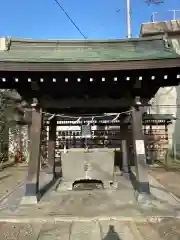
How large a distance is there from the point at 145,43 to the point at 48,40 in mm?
3165

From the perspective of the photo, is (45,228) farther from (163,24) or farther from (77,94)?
(163,24)

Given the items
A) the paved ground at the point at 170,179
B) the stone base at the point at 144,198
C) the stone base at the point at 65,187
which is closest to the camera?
the stone base at the point at 144,198

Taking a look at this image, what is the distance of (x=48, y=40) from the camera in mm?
9500

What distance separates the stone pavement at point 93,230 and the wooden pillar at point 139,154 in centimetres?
180

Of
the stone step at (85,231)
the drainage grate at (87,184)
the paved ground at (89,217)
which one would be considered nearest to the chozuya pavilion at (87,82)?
the drainage grate at (87,184)

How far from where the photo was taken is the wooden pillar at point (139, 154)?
7789 mm

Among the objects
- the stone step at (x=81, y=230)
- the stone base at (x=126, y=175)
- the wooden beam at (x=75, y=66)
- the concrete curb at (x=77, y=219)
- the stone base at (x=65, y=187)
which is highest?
the wooden beam at (x=75, y=66)

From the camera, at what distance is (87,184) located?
32.7 feet

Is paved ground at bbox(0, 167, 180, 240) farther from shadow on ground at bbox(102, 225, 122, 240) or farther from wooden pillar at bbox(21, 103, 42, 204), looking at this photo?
wooden pillar at bbox(21, 103, 42, 204)

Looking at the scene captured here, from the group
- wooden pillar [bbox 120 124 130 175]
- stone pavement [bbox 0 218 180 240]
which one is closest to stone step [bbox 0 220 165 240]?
stone pavement [bbox 0 218 180 240]

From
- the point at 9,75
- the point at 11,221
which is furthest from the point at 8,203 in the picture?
the point at 9,75

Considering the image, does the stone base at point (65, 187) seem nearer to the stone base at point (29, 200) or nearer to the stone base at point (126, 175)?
the stone base at point (29, 200)

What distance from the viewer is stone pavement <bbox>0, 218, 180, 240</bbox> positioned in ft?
16.5

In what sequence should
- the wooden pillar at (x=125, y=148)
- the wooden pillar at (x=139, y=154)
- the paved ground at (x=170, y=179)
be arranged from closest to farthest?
1. the wooden pillar at (x=139, y=154)
2. the paved ground at (x=170, y=179)
3. the wooden pillar at (x=125, y=148)
